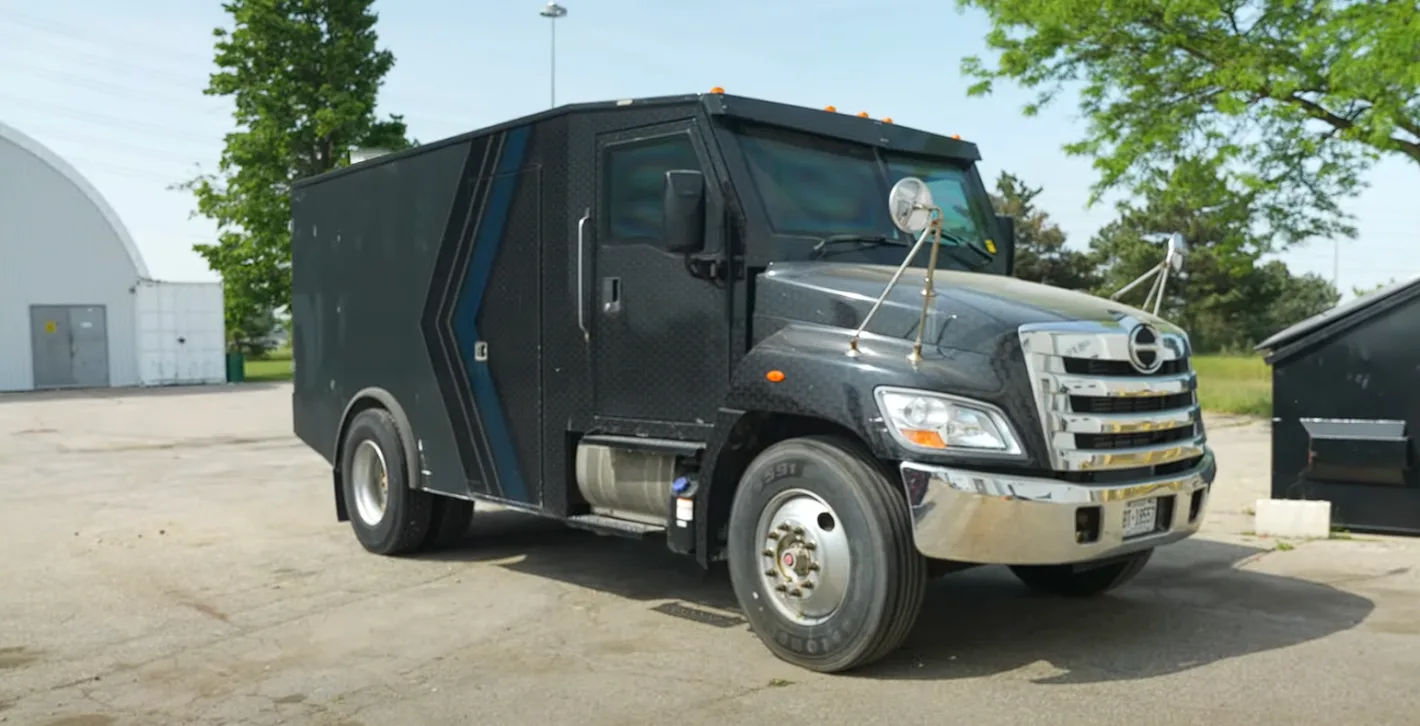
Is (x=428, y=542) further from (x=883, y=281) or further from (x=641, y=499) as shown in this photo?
(x=883, y=281)

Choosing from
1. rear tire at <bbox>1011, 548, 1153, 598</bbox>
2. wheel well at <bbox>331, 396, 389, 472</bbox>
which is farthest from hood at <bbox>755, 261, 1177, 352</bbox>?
wheel well at <bbox>331, 396, 389, 472</bbox>

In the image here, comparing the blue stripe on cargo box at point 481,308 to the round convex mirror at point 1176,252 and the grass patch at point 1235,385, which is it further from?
the grass patch at point 1235,385

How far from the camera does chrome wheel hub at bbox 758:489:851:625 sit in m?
5.37

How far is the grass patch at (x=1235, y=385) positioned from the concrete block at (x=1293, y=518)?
404 inches

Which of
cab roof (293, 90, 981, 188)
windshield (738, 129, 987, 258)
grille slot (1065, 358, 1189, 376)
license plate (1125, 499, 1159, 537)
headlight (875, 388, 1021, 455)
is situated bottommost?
license plate (1125, 499, 1159, 537)

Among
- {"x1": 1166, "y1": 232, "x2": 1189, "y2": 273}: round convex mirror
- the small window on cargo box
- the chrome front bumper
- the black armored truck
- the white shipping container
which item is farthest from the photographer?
the white shipping container

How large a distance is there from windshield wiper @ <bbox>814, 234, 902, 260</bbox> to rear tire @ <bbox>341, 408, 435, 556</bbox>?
3.57 m

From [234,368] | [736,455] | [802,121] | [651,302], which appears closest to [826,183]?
[802,121]

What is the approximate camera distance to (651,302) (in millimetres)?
6375

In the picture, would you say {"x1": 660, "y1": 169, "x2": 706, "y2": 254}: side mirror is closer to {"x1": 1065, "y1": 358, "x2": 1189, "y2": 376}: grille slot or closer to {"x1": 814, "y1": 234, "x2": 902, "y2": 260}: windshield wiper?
{"x1": 814, "y1": 234, "x2": 902, "y2": 260}: windshield wiper

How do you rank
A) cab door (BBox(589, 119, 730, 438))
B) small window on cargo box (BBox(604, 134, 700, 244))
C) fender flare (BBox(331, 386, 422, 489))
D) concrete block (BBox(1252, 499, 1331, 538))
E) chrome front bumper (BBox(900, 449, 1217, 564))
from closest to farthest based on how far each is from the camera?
chrome front bumper (BBox(900, 449, 1217, 564))
cab door (BBox(589, 119, 730, 438))
small window on cargo box (BBox(604, 134, 700, 244))
fender flare (BBox(331, 386, 422, 489))
concrete block (BBox(1252, 499, 1331, 538))

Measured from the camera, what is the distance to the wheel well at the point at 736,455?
5852 millimetres

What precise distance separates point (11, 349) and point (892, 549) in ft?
112

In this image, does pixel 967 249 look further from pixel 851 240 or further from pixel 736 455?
pixel 736 455
